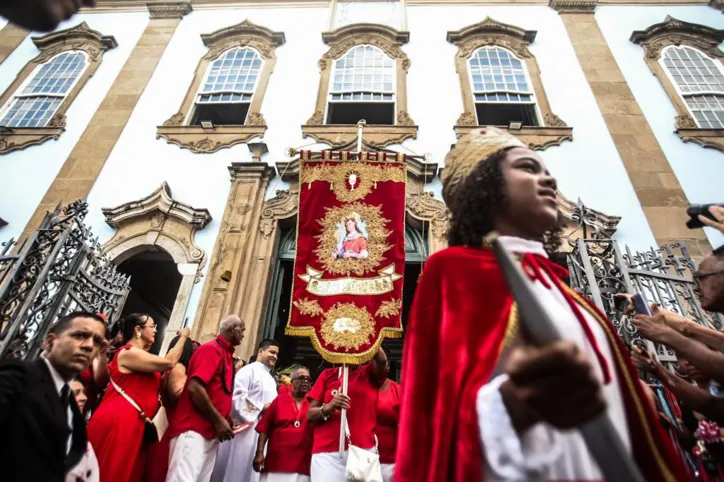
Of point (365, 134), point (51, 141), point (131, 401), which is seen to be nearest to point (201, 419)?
point (131, 401)

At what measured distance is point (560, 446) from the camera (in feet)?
2.72

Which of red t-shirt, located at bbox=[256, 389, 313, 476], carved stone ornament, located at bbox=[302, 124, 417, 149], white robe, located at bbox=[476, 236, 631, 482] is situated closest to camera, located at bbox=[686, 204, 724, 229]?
white robe, located at bbox=[476, 236, 631, 482]

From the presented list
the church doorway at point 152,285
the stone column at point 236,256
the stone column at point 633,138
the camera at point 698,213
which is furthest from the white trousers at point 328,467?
the stone column at point 633,138

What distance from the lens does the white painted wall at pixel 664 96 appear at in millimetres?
7520

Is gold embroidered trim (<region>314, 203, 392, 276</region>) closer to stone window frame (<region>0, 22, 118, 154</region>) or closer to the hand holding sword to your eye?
the hand holding sword

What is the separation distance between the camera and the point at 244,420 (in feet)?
14.0

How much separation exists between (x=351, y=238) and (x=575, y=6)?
32.6 ft

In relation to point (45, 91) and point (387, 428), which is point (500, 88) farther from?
point (45, 91)

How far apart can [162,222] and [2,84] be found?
6.81 meters

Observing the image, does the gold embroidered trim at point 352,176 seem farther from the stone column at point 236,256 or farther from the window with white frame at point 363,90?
the window with white frame at point 363,90

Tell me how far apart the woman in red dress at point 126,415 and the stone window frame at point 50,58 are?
25.8ft

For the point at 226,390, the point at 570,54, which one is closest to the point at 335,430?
the point at 226,390

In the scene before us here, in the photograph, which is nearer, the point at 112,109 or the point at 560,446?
the point at 560,446

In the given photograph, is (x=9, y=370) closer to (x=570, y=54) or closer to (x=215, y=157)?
(x=215, y=157)
